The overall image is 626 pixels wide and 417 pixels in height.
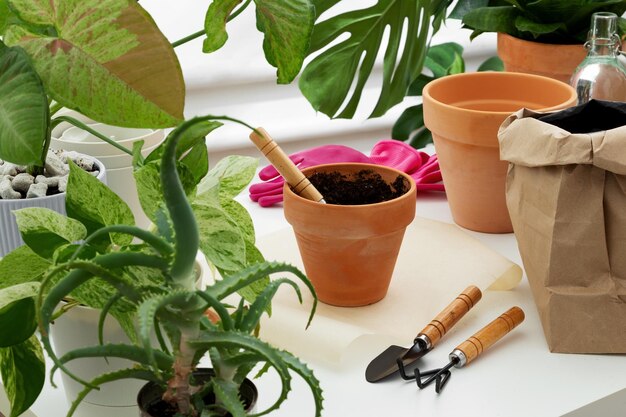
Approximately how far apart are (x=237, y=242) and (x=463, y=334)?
31 cm

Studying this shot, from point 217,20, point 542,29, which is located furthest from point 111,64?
point 542,29

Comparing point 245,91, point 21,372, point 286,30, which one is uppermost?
point 286,30

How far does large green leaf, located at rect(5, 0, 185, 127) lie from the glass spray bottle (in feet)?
2.32

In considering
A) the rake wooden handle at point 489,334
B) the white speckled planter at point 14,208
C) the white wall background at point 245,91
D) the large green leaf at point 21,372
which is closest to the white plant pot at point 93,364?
the large green leaf at point 21,372

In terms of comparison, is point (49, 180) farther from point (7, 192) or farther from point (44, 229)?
point (44, 229)

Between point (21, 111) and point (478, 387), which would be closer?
point (21, 111)

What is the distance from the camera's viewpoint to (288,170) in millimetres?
861

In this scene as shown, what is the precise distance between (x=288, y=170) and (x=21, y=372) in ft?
1.08

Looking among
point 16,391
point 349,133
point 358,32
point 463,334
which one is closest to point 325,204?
point 463,334

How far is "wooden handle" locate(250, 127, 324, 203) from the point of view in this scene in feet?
2.81

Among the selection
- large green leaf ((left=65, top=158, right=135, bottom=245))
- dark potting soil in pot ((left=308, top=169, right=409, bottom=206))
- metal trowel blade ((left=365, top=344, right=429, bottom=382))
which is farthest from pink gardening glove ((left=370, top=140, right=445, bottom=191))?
large green leaf ((left=65, top=158, right=135, bottom=245))

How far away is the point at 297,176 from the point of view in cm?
87

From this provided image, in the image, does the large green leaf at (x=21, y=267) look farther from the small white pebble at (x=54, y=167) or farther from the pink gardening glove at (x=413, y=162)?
the pink gardening glove at (x=413, y=162)

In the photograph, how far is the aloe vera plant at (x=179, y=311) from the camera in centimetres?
48
